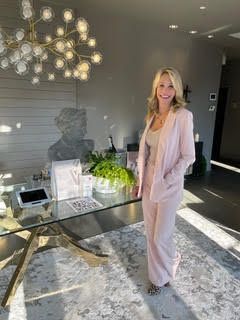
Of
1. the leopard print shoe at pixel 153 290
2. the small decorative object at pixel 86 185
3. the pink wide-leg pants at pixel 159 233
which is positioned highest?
the small decorative object at pixel 86 185

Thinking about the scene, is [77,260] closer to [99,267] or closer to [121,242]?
[99,267]

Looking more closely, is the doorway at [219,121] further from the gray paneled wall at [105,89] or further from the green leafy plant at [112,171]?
the green leafy plant at [112,171]

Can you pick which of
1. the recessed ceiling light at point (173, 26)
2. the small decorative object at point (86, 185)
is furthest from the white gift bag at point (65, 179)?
the recessed ceiling light at point (173, 26)

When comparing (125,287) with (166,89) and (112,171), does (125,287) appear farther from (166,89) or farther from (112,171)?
(166,89)

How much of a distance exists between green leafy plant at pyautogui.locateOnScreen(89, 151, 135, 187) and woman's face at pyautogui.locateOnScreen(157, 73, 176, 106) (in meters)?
0.69

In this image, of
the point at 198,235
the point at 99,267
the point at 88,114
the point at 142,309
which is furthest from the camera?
the point at 88,114

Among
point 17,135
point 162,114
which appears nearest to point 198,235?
point 162,114

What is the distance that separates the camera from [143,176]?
6.19 feet

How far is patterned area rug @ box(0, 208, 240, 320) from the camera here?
1724 millimetres

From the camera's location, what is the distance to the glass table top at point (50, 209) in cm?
167

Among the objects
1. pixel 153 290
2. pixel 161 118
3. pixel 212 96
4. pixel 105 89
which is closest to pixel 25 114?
pixel 105 89

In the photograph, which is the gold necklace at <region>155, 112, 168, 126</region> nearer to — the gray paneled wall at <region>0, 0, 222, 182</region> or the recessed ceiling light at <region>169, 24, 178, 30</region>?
the gray paneled wall at <region>0, 0, 222, 182</region>

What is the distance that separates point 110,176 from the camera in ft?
6.88

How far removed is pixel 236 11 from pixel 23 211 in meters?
3.34
